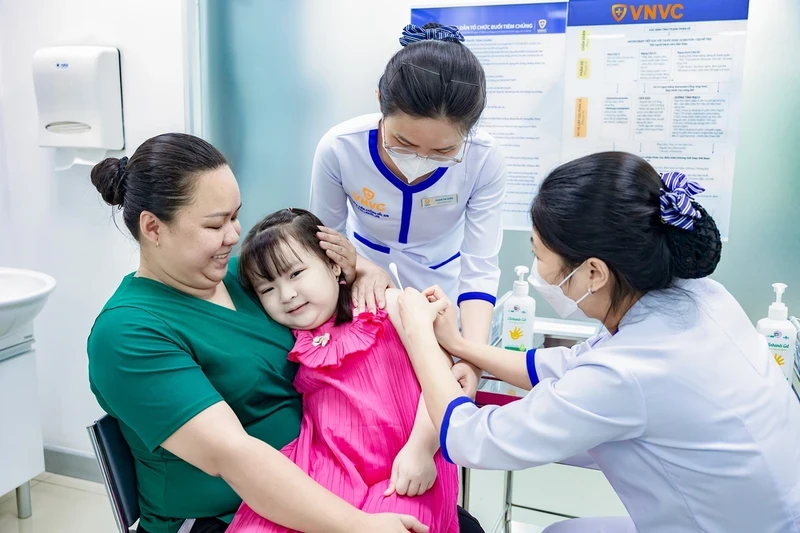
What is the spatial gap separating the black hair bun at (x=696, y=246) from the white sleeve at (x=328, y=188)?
3.14 ft

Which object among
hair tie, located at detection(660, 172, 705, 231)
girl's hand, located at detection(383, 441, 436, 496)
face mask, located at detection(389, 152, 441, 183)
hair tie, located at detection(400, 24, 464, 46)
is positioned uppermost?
hair tie, located at detection(400, 24, 464, 46)

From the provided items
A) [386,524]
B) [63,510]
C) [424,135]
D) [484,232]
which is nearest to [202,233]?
[424,135]

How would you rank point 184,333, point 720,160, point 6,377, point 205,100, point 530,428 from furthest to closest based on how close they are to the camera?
point 205,100 → point 6,377 → point 720,160 → point 184,333 → point 530,428

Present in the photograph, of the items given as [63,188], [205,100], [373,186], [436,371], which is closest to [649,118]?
[373,186]

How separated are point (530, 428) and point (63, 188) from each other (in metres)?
2.25

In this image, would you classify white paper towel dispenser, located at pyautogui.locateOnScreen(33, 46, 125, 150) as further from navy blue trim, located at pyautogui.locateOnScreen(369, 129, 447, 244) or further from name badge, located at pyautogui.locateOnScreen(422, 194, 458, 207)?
name badge, located at pyautogui.locateOnScreen(422, 194, 458, 207)

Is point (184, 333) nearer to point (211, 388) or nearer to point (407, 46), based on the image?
point (211, 388)

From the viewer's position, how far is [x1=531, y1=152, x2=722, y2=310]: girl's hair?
1.05 m

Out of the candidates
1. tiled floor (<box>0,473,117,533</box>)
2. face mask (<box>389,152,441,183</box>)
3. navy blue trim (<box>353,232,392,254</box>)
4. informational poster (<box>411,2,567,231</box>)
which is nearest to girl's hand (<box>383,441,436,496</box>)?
face mask (<box>389,152,441,183</box>)

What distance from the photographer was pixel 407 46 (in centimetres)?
142

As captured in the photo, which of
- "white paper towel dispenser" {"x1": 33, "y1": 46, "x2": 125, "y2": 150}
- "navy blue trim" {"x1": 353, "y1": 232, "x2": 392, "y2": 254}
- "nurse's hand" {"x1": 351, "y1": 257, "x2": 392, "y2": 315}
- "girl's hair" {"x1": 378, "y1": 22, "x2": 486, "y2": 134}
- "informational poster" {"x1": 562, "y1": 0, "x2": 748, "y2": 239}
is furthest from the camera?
"white paper towel dispenser" {"x1": 33, "y1": 46, "x2": 125, "y2": 150}

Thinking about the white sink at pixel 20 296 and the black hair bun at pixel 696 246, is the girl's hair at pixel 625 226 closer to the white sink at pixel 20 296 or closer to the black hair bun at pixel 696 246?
the black hair bun at pixel 696 246

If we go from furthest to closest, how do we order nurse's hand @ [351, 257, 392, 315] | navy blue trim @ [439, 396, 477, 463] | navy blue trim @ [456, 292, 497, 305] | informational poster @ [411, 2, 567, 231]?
informational poster @ [411, 2, 567, 231] → navy blue trim @ [456, 292, 497, 305] → nurse's hand @ [351, 257, 392, 315] → navy blue trim @ [439, 396, 477, 463]

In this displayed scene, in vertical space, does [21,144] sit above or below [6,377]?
above
